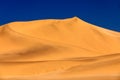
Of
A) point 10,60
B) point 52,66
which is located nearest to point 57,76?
point 52,66

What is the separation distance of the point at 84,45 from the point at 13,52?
2.24 metres

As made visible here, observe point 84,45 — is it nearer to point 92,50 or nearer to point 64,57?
point 92,50

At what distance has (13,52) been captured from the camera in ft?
29.2

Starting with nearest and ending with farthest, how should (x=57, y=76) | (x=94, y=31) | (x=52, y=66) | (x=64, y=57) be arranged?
(x=57, y=76) → (x=52, y=66) → (x=64, y=57) → (x=94, y=31)

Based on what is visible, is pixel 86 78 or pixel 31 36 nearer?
pixel 86 78

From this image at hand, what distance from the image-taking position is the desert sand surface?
766cm

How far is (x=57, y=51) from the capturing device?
9023 millimetres

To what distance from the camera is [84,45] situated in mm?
9461

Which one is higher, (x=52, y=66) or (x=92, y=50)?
(x=92, y=50)

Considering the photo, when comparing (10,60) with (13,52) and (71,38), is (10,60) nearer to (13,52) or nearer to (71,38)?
(13,52)

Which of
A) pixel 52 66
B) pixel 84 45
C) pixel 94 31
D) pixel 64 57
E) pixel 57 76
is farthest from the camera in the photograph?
pixel 94 31

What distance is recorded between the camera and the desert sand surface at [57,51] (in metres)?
7.66

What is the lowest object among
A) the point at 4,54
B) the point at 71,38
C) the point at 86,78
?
the point at 86,78

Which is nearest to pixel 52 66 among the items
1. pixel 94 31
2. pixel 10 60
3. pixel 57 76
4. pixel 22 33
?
pixel 57 76
